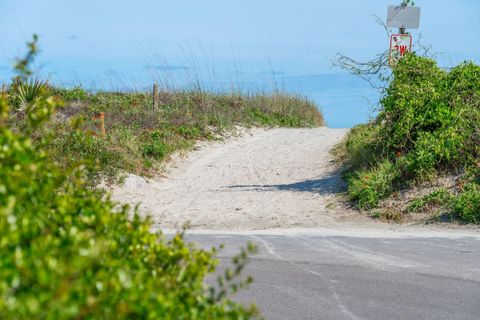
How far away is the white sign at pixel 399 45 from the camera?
59.3ft

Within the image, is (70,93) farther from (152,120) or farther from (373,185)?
(373,185)

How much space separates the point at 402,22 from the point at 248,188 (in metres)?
5.75

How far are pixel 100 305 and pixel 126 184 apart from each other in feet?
50.2

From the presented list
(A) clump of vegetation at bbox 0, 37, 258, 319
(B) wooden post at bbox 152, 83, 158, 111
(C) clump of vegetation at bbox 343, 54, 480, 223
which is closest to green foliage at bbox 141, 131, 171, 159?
(B) wooden post at bbox 152, 83, 158, 111

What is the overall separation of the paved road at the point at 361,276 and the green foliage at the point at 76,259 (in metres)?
4.14

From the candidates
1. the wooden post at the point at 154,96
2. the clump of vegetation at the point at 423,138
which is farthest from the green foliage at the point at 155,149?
the clump of vegetation at the point at 423,138

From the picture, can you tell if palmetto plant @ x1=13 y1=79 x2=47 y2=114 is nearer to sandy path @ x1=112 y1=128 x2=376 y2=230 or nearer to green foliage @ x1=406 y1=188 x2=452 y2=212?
sandy path @ x1=112 y1=128 x2=376 y2=230

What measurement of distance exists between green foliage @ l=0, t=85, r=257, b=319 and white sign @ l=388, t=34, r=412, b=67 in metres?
14.8

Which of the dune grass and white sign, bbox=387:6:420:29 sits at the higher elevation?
white sign, bbox=387:6:420:29

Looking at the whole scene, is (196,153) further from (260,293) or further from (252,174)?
(260,293)

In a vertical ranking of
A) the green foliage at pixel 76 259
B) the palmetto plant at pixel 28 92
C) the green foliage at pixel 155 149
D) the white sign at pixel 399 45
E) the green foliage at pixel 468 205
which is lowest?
the green foliage at pixel 76 259

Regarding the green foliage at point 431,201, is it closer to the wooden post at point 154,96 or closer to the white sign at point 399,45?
the white sign at point 399,45

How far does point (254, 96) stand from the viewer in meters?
32.4

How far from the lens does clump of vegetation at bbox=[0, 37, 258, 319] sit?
2602 mm
